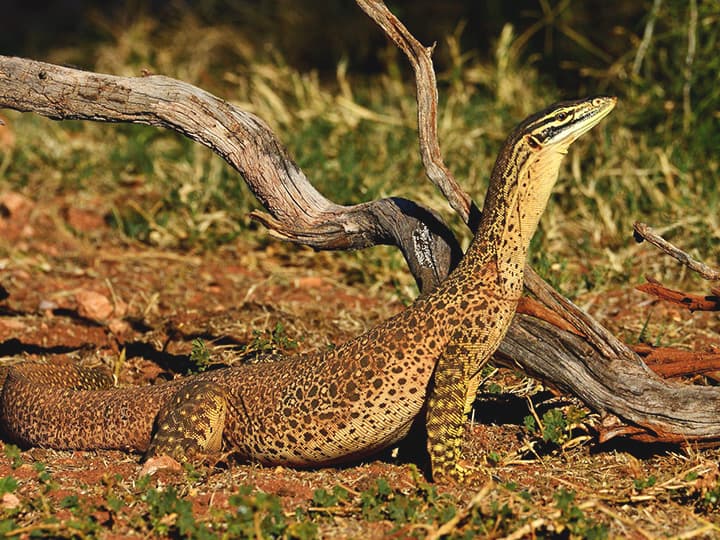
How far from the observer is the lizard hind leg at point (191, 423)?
199 inches

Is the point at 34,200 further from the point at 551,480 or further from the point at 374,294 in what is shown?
the point at 551,480

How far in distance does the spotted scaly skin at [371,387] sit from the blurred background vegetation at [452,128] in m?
2.05

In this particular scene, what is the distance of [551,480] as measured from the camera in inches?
189

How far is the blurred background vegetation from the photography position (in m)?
8.15

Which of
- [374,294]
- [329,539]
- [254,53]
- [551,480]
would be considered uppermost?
[254,53]

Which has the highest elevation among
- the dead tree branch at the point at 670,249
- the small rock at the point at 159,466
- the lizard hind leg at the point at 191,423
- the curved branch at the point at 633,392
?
the dead tree branch at the point at 670,249

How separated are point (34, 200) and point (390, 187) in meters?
3.47

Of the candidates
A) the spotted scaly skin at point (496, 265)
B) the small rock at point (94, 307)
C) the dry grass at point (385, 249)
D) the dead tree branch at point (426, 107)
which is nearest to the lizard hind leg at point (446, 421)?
the spotted scaly skin at point (496, 265)

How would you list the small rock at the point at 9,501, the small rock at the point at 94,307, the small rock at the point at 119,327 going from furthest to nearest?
1. the small rock at the point at 94,307
2. the small rock at the point at 119,327
3. the small rock at the point at 9,501

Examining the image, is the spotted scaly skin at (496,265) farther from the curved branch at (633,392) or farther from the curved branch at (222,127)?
the curved branch at (222,127)

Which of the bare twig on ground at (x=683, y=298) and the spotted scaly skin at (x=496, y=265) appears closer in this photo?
the spotted scaly skin at (x=496, y=265)

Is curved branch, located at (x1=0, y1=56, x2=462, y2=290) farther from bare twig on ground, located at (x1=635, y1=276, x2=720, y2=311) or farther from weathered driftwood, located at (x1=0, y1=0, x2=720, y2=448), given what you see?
bare twig on ground, located at (x1=635, y1=276, x2=720, y2=311)

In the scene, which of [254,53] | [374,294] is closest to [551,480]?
[374,294]

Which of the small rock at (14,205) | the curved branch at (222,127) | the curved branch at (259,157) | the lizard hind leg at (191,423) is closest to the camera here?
the lizard hind leg at (191,423)
